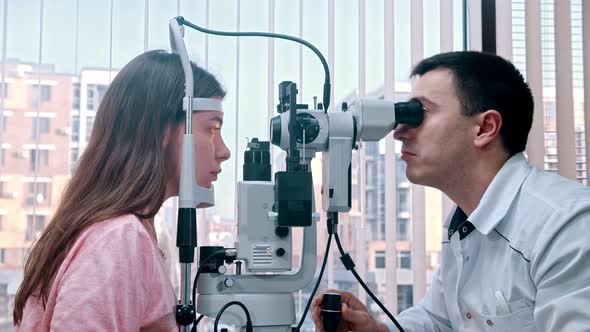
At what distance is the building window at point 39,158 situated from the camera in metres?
1.75

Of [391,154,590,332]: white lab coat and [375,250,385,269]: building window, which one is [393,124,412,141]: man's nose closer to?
[391,154,590,332]: white lab coat

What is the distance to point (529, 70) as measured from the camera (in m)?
1.92

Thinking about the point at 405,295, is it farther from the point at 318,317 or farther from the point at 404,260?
the point at 318,317

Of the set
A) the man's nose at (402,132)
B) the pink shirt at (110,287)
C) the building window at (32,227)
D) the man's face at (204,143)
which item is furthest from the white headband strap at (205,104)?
the building window at (32,227)

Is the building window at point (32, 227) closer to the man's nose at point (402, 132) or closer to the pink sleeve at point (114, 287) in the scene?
the pink sleeve at point (114, 287)

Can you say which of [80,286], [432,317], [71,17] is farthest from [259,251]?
[71,17]

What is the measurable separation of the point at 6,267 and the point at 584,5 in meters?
1.95

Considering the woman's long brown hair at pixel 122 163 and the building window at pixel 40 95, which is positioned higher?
the building window at pixel 40 95

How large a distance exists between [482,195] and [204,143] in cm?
68

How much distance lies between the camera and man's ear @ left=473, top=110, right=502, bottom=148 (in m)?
1.38

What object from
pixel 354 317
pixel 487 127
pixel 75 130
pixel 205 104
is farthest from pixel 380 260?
pixel 75 130

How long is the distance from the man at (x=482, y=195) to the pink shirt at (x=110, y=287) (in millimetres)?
373

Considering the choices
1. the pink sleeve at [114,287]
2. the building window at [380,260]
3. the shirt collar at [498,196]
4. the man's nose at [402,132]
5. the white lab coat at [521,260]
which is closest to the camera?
the pink sleeve at [114,287]

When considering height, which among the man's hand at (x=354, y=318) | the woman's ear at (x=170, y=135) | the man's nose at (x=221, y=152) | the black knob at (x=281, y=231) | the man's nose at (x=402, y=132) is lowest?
the man's hand at (x=354, y=318)
